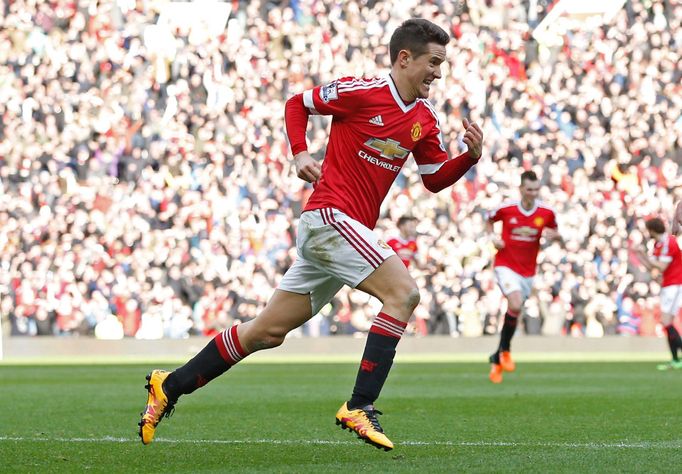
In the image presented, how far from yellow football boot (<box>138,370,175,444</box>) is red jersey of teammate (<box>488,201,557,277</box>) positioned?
28.4 feet

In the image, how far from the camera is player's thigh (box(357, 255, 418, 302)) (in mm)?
6297

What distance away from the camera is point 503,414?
30.8 ft

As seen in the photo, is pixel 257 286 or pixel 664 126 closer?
pixel 257 286

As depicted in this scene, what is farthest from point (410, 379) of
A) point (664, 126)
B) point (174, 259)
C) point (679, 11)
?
point (679, 11)

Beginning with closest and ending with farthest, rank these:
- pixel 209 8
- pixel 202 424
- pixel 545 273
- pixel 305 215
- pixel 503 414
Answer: pixel 305 215
pixel 202 424
pixel 503 414
pixel 545 273
pixel 209 8

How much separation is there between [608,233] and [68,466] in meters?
20.0

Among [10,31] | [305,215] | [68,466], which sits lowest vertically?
[68,466]

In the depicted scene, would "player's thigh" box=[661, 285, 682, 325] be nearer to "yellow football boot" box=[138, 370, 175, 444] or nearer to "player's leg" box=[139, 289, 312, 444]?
"player's leg" box=[139, 289, 312, 444]

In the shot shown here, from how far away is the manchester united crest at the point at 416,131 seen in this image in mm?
6684

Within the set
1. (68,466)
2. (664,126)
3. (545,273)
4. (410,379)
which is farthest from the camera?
(664,126)

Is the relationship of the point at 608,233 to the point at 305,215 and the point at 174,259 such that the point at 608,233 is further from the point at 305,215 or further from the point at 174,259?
the point at 305,215

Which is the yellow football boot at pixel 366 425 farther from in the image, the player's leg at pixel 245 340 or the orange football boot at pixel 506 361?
the orange football boot at pixel 506 361

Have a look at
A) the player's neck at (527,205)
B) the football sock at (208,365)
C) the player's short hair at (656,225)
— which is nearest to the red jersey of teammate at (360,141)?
the football sock at (208,365)

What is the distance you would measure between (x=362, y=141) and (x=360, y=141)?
0.01 meters
